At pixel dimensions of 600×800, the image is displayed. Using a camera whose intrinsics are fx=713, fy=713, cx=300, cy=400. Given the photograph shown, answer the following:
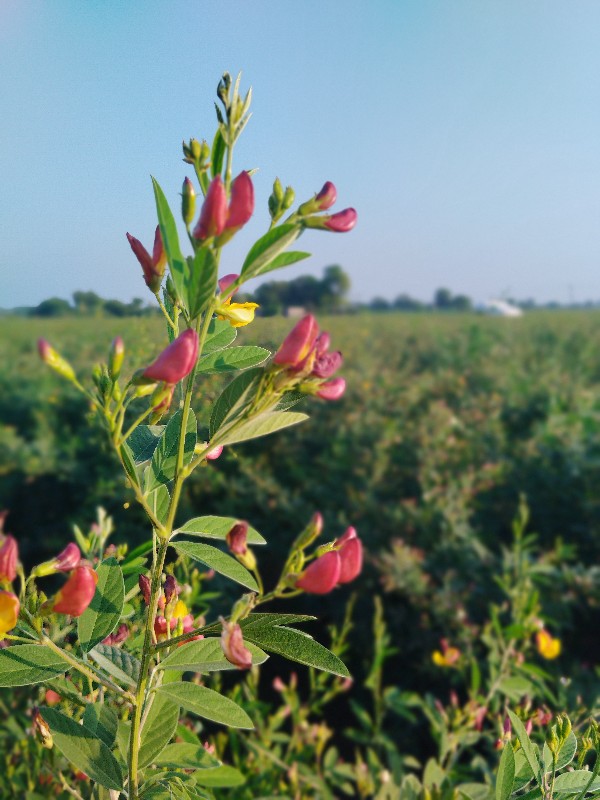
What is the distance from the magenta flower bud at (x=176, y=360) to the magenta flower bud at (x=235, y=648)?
0.19 metres

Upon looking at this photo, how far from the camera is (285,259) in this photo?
24.4 inches

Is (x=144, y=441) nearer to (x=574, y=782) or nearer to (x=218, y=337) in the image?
(x=218, y=337)

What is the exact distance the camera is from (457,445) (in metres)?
3.76

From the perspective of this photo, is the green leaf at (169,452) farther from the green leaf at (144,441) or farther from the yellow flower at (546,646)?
the yellow flower at (546,646)

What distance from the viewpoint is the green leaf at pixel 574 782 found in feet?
2.14

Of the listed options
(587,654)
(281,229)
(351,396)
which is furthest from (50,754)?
(351,396)

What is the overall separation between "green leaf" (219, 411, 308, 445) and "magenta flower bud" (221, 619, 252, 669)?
15 centimetres

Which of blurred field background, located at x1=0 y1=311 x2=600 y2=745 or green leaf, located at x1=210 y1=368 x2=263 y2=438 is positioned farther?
blurred field background, located at x1=0 y1=311 x2=600 y2=745

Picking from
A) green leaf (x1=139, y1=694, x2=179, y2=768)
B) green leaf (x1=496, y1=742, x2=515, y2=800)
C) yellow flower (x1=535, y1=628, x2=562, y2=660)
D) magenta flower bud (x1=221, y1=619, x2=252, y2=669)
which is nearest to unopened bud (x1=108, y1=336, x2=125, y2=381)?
magenta flower bud (x1=221, y1=619, x2=252, y2=669)

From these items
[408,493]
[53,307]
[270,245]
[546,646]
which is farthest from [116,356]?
[408,493]

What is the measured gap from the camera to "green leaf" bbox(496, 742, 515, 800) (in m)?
0.66

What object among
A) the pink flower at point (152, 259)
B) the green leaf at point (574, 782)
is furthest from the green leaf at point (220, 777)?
the pink flower at point (152, 259)

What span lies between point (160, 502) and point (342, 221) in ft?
0.99

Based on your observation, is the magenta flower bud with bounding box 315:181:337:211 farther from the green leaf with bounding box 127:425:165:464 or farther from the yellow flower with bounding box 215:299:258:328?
the green leaf with bounding box 127:425:165:464
